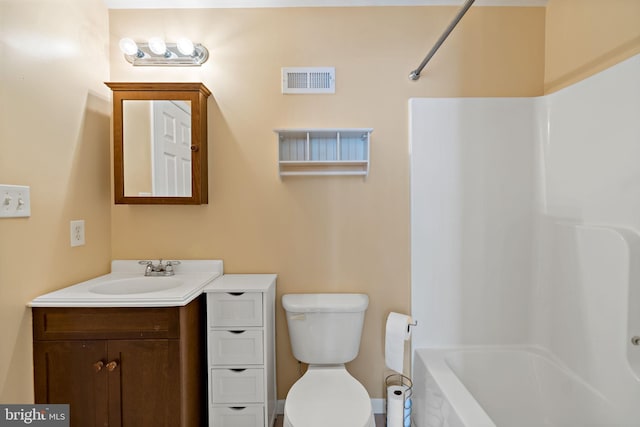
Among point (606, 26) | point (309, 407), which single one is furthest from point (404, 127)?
point (309, 407)

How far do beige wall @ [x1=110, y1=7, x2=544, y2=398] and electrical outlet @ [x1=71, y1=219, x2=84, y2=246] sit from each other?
0.23m

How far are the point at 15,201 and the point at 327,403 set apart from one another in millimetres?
1526

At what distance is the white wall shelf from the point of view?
1.82 meters

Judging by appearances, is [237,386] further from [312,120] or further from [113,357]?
A: [312,120]

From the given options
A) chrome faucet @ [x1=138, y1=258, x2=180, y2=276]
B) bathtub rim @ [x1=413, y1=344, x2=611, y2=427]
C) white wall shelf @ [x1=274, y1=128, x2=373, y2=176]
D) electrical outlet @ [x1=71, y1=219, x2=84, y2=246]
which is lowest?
bathtub rim @ [x1=413, y1=344, x2=611, y2=427]

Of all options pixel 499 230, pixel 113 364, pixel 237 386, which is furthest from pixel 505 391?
pixel 113 364

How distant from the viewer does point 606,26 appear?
1.46 meters

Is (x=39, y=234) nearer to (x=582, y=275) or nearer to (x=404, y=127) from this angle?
(x=404, y=127)

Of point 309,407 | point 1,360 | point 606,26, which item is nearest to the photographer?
point 1,360

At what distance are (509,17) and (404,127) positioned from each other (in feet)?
2.92

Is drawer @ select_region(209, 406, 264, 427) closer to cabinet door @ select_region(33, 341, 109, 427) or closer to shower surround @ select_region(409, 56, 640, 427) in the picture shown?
cabinet door @ select_region(33, 341, 109, 427)

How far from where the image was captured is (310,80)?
1.85 metres

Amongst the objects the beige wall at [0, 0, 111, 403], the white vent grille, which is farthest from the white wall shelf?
the beige wall at [0, 0, 111, 403]

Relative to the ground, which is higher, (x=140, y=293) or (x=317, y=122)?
(x=317, y=122)
